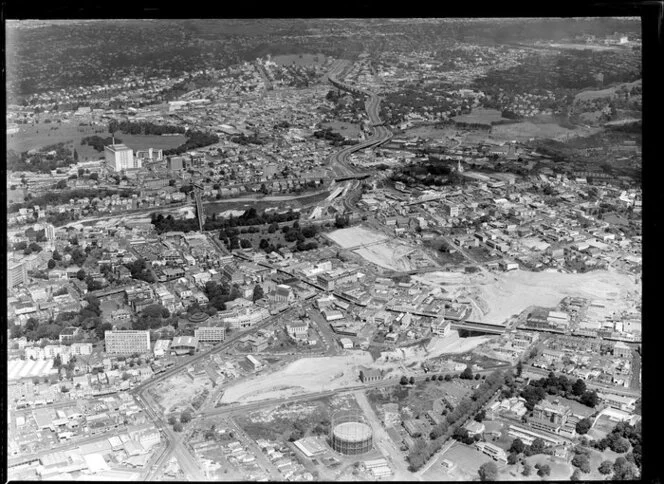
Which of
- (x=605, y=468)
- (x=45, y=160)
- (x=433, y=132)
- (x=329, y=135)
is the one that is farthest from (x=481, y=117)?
(x=45, y=160)

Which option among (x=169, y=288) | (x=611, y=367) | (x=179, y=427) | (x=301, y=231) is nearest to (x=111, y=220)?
(x=169, y=288)

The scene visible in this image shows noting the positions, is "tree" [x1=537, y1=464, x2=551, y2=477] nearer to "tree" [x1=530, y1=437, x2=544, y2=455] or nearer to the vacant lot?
"tree" [x1=530, y1=437, x2=544, y2=455]

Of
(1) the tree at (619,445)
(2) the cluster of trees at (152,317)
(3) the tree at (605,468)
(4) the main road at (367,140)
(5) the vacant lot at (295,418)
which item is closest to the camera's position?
(3) the tree at (605,468)

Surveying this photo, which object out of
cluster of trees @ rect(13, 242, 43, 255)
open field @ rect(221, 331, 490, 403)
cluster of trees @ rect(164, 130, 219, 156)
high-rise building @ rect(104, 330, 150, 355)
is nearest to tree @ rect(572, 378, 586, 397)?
open field @ rect(221, 331, 490, 403)

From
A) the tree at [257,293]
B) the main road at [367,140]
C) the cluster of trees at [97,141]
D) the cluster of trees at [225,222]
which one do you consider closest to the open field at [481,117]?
the main road at [367,140]

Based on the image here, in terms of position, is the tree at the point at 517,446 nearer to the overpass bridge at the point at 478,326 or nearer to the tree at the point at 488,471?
the tree at the point at 488,471

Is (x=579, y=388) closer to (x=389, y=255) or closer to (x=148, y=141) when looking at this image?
(x=389, y=255)
